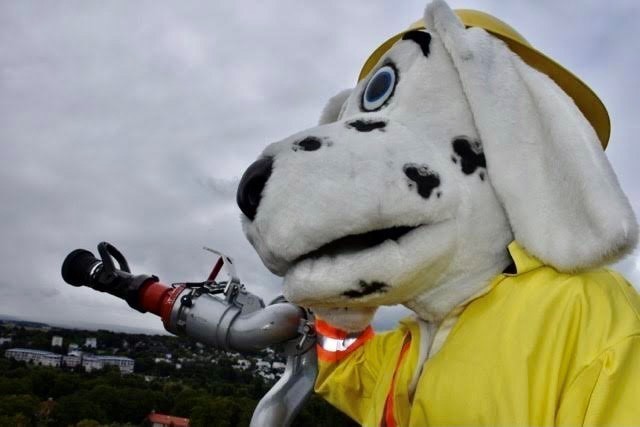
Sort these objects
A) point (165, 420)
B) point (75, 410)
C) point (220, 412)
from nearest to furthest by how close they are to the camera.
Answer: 1. point (220, 412)
2. point (75, 410)
3. point (165, 420)

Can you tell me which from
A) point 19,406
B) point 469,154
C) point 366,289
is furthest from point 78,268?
point 19,406

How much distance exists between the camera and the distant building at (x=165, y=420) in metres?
20.3

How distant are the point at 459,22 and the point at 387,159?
352 millimetres

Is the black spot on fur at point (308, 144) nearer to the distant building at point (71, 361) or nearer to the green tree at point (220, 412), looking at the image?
the green tree at point (220, 412)

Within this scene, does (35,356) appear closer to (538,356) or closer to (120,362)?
(120,362)

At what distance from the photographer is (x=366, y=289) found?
37.7 inches

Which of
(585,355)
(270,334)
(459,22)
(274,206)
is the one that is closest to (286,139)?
(274,206)

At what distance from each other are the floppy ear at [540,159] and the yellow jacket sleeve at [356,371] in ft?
2.28

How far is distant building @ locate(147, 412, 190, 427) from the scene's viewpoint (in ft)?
66.5

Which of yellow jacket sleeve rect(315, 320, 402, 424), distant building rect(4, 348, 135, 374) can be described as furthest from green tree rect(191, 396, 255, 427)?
yellow jacket sleeve rect(315, 320, 402, 424)

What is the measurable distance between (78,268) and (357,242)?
1.18 meters

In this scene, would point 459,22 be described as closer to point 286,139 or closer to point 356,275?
point 286,139

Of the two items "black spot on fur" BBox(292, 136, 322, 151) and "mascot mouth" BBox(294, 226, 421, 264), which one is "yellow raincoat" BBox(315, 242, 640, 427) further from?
"black spot on fur" BBox(292, 136, 322, 151)

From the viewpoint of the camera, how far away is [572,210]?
940 mm
